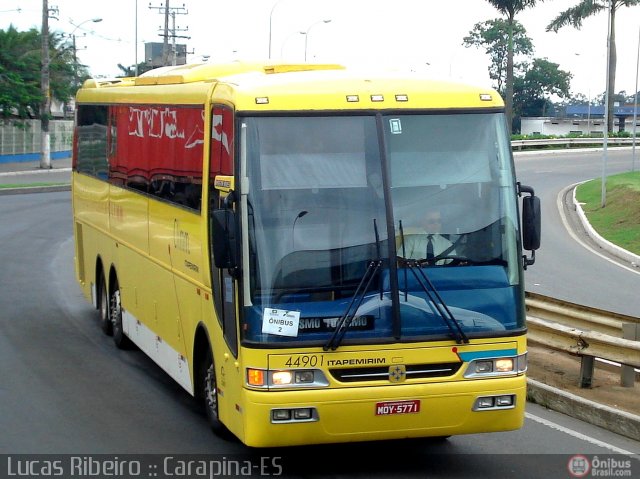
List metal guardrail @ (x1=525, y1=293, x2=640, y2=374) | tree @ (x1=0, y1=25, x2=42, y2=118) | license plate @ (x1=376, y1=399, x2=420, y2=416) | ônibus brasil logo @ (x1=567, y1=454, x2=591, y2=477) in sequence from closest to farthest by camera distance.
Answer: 1. license plate @ (x1=376, y1=399, x2=420, y2=416)
2. ônibus brasil logo @ (x1=567, y1=454, x2=591, y2=477)
3. metal guardrail @ (x1=525, y1=293, x2=640, y2=374)
4. tree @ (x1=0, y1=25, x2=42, y2=118)

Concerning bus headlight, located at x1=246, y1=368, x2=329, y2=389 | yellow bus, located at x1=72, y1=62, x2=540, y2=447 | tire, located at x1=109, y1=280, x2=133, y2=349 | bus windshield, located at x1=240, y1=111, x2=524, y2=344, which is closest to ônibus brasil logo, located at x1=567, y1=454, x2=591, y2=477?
yellow bus, located at x1=72, y1=62, x2=540, y2=447

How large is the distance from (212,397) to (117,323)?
4.85m

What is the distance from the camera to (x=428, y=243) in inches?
320

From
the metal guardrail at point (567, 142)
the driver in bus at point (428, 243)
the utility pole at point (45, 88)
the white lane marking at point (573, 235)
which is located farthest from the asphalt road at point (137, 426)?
the metal guardrail at point (567, 142)

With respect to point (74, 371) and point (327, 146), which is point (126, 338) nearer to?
point (74, 371)

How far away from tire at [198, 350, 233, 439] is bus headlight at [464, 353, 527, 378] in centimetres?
222

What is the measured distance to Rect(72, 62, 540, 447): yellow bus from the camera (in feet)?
25.7

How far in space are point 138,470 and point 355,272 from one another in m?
2.36

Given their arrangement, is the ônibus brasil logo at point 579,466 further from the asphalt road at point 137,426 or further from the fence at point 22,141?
the fence at point 22,141

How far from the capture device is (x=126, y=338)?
45.4ft

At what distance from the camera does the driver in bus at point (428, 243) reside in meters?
8.05

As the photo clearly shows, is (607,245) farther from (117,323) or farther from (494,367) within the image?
(494,367)

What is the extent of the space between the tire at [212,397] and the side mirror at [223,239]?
155 centimetres

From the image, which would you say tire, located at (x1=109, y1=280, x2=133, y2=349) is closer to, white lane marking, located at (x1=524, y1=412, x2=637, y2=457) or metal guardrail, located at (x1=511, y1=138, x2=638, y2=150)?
white lane marking, located at (x1=524, y1=412, x2=637, y2=457)
